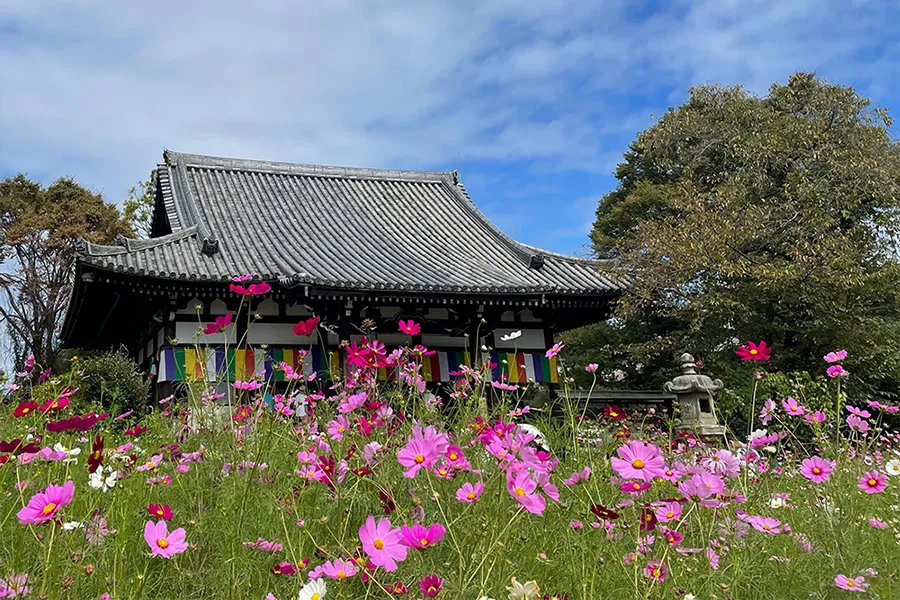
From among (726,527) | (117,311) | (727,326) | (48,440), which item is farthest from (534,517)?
(727,326)

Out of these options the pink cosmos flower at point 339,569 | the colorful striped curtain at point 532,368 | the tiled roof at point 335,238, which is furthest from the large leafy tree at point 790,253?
the pink cosmos flower at point 339,569

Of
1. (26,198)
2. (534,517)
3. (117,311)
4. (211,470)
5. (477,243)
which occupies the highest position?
(26,198)

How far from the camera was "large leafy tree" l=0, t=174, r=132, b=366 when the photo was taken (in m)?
18.5

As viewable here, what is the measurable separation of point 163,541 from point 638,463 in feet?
2.68

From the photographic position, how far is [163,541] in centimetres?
119

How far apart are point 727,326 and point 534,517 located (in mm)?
11198

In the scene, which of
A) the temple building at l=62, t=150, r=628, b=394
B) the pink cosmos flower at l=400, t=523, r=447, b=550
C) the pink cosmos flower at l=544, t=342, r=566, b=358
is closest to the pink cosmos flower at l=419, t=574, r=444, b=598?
the pink cosmos flower at l=400, t=523, r=447, b=550

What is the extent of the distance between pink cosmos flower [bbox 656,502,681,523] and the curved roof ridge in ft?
45.6

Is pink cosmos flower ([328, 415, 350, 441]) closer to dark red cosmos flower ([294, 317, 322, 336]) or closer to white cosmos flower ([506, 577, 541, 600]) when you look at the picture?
dark red cosmos flower ([294, 317, 322, 336])

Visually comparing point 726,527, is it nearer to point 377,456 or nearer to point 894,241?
point 377,456

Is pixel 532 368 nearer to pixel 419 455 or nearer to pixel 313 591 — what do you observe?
pixel 419 455

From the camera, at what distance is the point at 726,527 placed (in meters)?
1.50

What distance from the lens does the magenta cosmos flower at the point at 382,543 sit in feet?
3.34

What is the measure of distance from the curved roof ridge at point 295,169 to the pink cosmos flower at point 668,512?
45.6 ft
